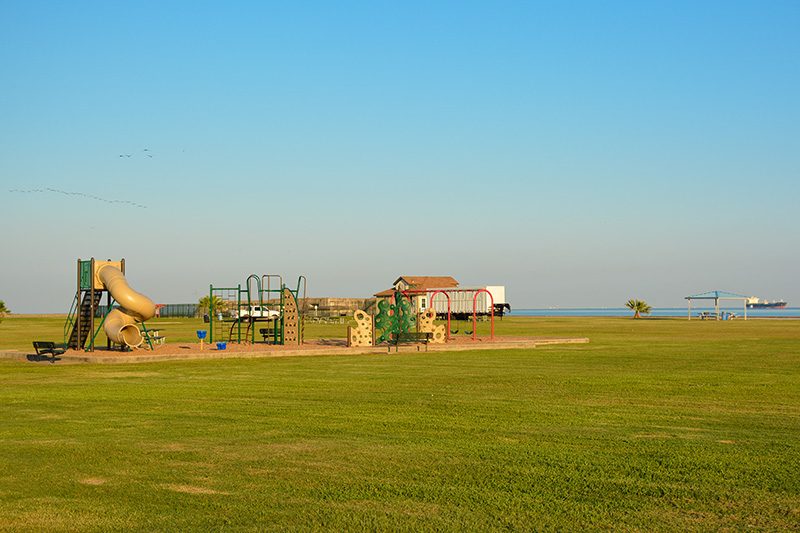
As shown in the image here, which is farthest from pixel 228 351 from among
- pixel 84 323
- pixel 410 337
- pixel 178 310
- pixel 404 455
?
pixel 178 310

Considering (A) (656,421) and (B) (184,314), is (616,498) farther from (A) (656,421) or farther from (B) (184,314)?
(B) (184,314)

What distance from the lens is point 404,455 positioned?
7.93 m

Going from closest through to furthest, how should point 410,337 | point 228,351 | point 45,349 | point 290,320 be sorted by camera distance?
1. point 45,349
2. point 228,351
3. point 410,337
4. point 290,320

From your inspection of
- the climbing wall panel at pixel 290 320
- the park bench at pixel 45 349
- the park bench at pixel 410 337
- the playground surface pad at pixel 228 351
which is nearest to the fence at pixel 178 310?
the climbing wall panel at pixel 290 320

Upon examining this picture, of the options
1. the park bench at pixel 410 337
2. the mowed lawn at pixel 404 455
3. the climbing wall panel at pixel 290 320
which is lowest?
the mowed lawn at pixel 404 455

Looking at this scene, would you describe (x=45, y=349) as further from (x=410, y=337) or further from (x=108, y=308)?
(x=410, y=337)

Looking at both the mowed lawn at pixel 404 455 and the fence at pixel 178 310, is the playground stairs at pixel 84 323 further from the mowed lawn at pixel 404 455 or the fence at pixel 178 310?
the fence at pixel 178 310

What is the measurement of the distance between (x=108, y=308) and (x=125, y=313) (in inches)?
28.7

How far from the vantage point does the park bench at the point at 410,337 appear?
1104 inches

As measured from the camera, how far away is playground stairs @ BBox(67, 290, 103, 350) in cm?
2612

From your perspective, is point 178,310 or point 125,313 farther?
point 178,310

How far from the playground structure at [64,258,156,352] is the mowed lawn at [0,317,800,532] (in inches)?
390

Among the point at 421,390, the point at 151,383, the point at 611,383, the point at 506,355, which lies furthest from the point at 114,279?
the point at 611,383

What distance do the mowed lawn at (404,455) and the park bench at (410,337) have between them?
39.2 feet
